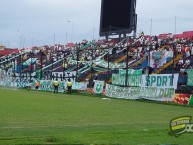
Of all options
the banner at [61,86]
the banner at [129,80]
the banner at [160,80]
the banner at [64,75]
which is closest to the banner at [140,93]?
the banner at [160,80]

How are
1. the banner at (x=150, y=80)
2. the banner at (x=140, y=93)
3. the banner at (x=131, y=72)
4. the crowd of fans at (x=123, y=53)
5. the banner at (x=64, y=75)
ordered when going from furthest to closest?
the banner at (x=64, y=75) < the crowd of fans at (x=123, y=53) < the banner at (x=131, y=72) < the banner at (x=140, y=93) < the banner at (x=150, y=80)

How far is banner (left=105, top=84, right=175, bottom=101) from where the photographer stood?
3058 centimetres

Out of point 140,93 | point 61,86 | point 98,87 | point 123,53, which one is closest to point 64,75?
point 61,86

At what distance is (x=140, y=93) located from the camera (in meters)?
33.4

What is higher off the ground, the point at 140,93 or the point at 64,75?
the point at 64,75

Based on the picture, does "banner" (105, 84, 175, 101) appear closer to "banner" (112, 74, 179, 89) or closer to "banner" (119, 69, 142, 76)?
"banner" (112, 74, 179, 89)

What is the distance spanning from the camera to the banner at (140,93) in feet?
100

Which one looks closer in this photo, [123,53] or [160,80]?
[160,80]

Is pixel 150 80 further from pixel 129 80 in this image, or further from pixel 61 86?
pixel 61 86

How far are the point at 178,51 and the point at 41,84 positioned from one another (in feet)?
59.7

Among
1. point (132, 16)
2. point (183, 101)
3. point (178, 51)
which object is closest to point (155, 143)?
point (183, 101)

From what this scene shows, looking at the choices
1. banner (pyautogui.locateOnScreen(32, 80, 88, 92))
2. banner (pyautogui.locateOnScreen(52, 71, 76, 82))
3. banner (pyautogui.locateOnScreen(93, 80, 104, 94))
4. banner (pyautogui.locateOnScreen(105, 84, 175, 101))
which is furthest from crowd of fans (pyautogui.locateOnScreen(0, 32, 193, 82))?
banner (pyautogui.locateOnScreen(105, 84, 175, 101))

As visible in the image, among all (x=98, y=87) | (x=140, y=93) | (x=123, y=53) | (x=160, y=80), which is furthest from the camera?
(x=123, y=53)

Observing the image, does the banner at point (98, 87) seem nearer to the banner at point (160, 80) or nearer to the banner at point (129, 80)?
the banner at point (129, 80)
